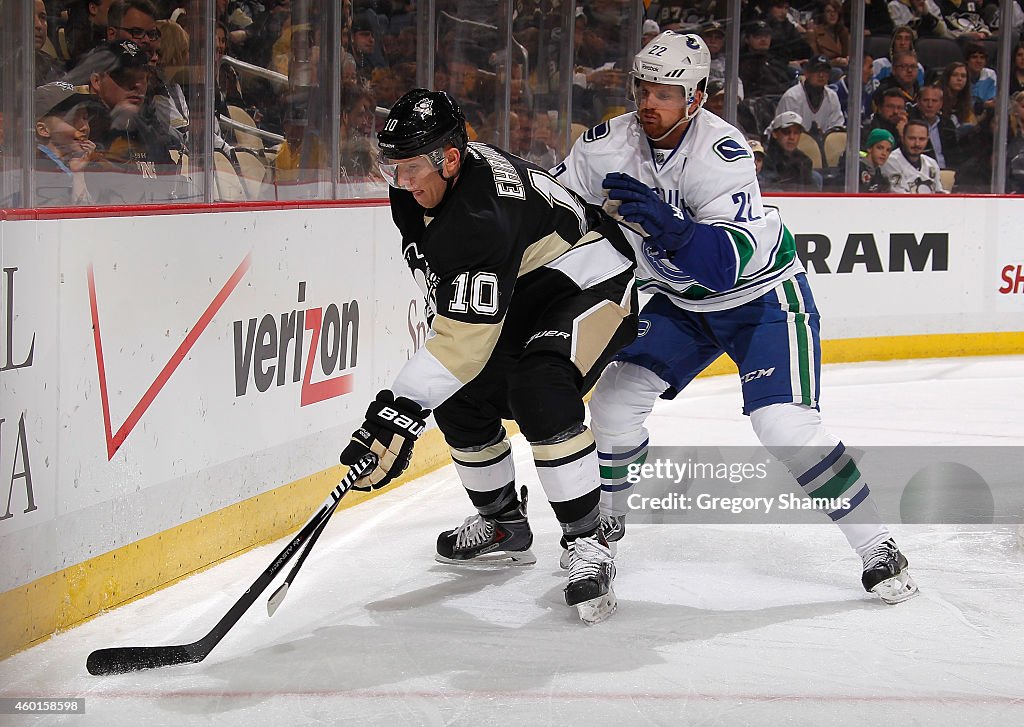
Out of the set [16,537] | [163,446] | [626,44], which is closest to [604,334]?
[163,446]

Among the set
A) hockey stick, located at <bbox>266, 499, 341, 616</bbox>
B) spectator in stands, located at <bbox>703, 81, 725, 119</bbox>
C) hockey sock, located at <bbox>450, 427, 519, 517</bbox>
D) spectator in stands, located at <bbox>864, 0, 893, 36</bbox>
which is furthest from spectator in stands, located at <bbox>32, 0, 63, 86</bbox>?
spectator in stands, located at <bbox>864, 0, 893, 36</bbox>

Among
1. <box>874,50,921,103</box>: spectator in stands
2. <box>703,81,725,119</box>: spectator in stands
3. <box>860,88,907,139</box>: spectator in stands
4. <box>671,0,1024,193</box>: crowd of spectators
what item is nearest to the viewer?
<box>703,81,725,119</box>: spectator in stands

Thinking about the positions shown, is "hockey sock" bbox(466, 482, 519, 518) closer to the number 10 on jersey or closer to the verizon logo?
the verizon logo

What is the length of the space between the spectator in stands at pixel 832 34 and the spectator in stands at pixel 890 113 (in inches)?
13.5

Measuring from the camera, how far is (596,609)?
2576mm

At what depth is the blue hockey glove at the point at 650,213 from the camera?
2537 mm

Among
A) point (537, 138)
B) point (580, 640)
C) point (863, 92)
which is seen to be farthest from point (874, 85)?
point (580, 640)

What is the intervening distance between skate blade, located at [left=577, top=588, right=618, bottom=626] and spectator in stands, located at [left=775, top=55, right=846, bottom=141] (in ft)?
15.7

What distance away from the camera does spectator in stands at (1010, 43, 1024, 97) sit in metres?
7.21

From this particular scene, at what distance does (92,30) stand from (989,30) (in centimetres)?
590

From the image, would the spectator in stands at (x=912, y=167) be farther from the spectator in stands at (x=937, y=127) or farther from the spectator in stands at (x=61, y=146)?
the spectator in stands at (x=61, y=146)

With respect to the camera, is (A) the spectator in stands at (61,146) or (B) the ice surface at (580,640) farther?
(A) the spectator in stands at (61,146)

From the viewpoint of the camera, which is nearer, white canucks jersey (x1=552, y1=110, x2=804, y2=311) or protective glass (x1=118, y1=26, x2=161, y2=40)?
white canucks jersey (x1=552, y1=110, x2=804, y2=311)

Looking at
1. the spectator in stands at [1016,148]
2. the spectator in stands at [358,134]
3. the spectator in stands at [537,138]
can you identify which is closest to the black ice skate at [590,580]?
the spectator in stands at [358,134]
